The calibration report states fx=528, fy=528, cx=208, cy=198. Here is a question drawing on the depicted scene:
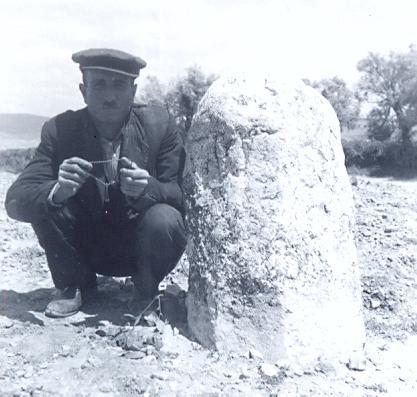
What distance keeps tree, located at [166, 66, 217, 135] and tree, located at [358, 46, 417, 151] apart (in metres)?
5.62

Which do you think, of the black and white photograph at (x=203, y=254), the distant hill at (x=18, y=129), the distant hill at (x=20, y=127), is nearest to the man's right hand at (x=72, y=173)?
the black and white photograph at (x=203, y=254)

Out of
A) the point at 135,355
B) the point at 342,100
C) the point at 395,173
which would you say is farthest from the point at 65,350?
the point at 342,100

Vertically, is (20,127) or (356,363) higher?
(356,363)

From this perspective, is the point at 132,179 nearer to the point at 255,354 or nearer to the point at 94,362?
the point at 94,362

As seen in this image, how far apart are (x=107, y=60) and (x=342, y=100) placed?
1905 centimetres

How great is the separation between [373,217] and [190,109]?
13.3 metres

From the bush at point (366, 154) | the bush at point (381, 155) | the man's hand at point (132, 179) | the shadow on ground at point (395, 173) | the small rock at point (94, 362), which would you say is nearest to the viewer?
the small rock at point (94, 362)

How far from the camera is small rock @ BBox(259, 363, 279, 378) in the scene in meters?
2.54

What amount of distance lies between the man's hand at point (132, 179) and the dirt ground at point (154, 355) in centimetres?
73

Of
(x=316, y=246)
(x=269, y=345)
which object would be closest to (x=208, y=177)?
(x=316, y=246)

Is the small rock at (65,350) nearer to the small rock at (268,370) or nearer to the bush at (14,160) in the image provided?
the small rock at (268,370)

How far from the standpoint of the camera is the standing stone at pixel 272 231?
2.68 metres

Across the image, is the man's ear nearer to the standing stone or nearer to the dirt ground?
the standing stone

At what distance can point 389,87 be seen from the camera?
710 inches
